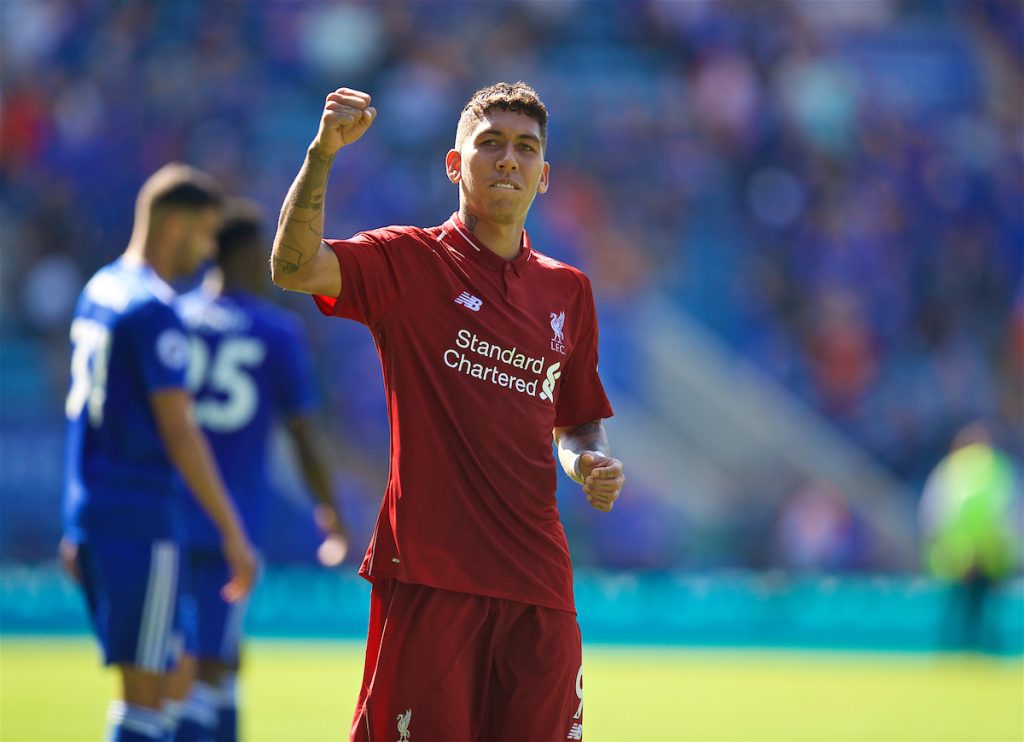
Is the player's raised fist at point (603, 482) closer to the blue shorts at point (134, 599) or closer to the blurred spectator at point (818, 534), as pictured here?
the blue shorts at point (134, 599)

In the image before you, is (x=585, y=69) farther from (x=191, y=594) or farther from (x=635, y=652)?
(x=191, y=594)

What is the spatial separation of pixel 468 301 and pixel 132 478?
1.94 m

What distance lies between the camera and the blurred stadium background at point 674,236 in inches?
680

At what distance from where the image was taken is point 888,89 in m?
22.0

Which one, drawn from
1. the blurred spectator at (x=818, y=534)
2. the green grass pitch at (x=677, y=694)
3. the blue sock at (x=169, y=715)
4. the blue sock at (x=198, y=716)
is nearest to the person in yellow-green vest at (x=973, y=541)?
the green grass pitch at (x=677, y=694)

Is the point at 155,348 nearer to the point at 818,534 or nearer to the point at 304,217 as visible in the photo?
the point at 304,217

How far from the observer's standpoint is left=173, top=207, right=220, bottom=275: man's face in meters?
6.34

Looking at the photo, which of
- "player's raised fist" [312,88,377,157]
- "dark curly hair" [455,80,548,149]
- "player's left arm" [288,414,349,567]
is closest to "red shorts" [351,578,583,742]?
"player's raised fist" [312,88,377,157]

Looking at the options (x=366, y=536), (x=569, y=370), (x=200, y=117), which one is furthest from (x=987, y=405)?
(x=569, y=370)

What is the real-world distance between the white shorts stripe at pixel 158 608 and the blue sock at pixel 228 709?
147 centimetres

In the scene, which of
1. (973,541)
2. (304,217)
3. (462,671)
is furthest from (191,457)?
(973,541)

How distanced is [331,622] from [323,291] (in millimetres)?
12418

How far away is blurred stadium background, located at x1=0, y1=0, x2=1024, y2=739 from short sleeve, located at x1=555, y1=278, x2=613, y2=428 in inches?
458

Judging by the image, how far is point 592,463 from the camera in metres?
4.34
